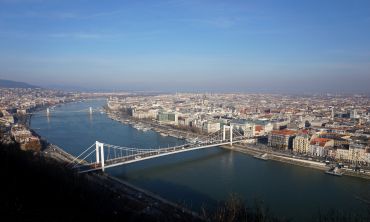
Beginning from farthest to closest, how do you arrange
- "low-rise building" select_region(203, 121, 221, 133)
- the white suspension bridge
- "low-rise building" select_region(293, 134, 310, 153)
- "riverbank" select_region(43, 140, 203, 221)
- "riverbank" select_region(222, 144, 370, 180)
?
"low-rise building" select_region(203, 121, 221, 133), "low-rise building" select_region(293, 134, 310, 153), "riverbank" select_region(222, 144, 370, 180), the white suspension bridge, "riverbank" select_region(43, 140, 203, 221)

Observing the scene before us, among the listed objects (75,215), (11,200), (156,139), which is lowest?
(156,139)

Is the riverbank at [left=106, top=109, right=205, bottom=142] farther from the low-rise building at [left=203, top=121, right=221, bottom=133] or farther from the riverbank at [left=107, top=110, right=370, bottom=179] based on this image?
the low-rise building at [left=203, top=121, right=221, bottom=133]

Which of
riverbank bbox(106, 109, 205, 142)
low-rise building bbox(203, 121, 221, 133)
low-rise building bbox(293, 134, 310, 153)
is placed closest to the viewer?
low-rise building bbox(293, 134, 310, 153)

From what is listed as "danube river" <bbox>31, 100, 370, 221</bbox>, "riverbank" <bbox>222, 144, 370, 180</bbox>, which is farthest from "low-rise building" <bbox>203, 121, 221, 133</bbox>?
"danube river" <bbox>31, 100, 370, 221</bbox>

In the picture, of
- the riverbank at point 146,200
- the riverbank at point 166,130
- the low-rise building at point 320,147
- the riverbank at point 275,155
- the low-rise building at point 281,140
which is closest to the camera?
the riverbank at point 146,200

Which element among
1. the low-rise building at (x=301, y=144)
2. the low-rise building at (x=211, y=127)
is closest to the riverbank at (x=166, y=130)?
the low-rise building at (x=211, y=127)

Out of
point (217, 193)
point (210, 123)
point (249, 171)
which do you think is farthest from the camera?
point (210, 123)

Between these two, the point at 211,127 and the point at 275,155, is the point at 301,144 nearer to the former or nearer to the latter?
the point at 275,155

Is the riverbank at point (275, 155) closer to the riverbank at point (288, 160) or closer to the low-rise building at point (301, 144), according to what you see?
the riverbank at point (288, 160)

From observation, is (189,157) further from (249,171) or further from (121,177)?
(121,177)

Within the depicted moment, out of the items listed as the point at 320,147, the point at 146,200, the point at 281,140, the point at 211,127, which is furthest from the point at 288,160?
the point at 211,127

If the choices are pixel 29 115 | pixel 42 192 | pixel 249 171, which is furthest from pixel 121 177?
pixel 29 115
